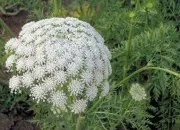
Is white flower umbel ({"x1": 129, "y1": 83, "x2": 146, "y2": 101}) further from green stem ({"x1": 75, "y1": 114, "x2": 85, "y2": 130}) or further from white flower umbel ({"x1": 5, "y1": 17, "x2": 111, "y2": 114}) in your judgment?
green stem ({"x1": 75, "y1": 114, "x2": 85, "y2": 130})

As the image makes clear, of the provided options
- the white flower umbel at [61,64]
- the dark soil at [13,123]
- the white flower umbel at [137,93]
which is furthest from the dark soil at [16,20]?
the white flower umbel at [137,93]

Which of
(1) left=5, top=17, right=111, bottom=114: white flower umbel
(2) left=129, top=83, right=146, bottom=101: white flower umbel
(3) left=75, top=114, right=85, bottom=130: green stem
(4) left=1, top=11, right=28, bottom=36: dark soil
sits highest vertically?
(4) left=1, top=11, right=28, bottom=36: dark soil

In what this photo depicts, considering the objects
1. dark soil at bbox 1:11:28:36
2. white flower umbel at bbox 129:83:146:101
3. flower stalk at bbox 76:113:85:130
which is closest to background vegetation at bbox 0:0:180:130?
flower stalk at bbox 76:113:85:130

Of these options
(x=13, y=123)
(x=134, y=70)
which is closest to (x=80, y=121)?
(x=134, y=70)

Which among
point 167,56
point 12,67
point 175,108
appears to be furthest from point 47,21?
point 175,108

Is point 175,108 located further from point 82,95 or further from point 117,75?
point 82,95

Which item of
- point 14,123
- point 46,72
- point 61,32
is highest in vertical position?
point 61,32

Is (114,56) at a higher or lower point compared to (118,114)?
higher

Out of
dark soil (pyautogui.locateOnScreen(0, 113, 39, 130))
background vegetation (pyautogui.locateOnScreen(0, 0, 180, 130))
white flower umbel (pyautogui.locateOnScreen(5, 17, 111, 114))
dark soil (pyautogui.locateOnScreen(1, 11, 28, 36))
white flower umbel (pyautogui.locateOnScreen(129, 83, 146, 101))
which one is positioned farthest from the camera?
dark soil (pyautogui.locateOnScreen(1, 11, 28, 36))
